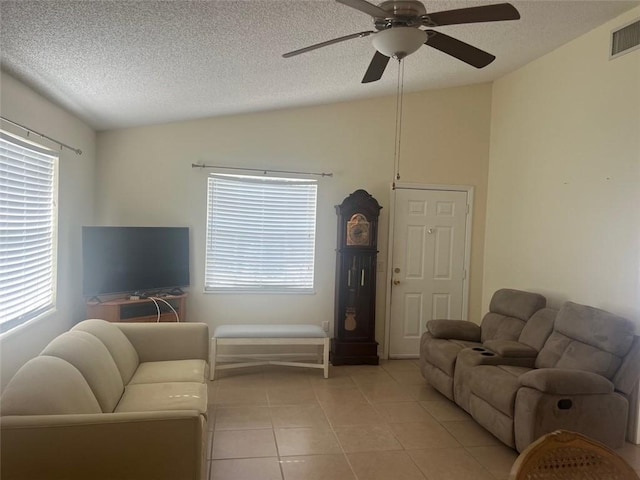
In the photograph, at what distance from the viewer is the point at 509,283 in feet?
16.1

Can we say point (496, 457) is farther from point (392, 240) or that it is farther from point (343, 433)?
point (392, 240)

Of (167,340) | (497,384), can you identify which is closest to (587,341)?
(497,384)

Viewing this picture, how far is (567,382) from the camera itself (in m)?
2.92

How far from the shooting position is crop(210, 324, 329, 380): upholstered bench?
4359 millimetres

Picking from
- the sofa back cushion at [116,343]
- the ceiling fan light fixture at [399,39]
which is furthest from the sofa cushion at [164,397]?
the ceiling fan light fixture at [399,39]

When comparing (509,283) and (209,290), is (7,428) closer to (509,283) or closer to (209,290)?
(209,290)

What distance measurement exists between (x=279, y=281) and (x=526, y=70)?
3.49 metres

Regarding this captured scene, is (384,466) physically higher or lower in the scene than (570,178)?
lower

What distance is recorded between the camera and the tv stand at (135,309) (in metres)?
4.16

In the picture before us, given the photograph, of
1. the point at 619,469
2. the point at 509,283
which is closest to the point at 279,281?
the point at 509,283

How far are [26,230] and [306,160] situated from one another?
281cm

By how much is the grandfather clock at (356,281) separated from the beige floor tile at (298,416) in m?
1.19

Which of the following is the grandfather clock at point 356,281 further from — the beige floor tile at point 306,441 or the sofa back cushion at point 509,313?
the beige floor tile at point 306,441

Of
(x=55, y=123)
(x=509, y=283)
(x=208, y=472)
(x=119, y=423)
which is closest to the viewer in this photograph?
(x=119, y=423)
